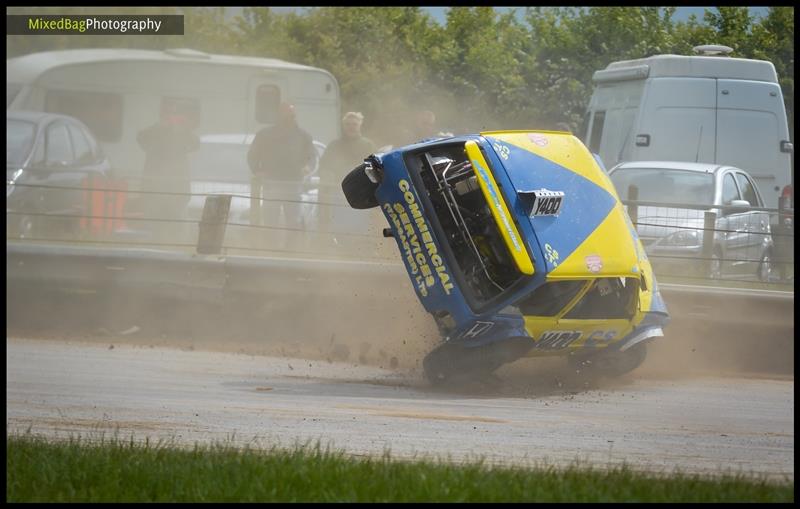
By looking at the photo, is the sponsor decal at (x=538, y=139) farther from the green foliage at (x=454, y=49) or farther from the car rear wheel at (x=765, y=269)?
the green foliage at (x=454, y=49)

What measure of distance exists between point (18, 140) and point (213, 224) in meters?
3.20

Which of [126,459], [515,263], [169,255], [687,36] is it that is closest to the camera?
[126,459]

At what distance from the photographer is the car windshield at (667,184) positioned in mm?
15172

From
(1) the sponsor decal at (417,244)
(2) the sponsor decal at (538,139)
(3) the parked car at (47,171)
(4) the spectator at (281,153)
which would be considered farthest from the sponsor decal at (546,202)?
(4) the spectator at (281,153)

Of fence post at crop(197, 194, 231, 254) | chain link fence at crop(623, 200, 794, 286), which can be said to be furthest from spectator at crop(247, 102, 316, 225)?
chain link fence at crop(623, 200, 794, 286)

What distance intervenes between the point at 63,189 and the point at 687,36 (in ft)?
30.9

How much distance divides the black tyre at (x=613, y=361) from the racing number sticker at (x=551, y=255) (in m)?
1.32

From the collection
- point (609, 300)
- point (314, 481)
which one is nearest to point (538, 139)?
point (609, 300)

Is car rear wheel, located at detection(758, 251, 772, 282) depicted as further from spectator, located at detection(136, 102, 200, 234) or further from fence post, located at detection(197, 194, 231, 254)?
spectator, located at detection(136, 102, 200, 234)

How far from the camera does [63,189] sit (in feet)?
43.6

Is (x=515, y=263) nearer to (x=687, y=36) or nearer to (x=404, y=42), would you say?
(x=687, y=36)

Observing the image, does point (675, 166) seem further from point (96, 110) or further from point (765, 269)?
point (96, 110)

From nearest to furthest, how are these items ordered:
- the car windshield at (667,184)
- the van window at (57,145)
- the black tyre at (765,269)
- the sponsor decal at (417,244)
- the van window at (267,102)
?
the sponsor decal at (417,244) < the black tyre at (765,269) < the van window at (57,145) < the car windshield at (667,184) < the van window at (267,102)

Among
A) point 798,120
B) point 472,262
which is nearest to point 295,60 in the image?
point 798,120
